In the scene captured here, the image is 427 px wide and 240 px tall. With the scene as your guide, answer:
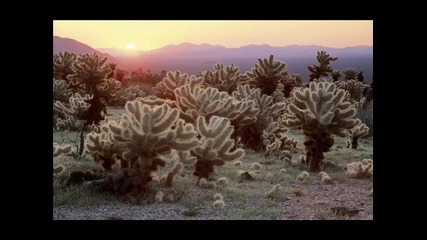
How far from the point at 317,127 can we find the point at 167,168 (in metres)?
1.79

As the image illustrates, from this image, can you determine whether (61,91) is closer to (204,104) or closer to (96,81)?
(96,81)

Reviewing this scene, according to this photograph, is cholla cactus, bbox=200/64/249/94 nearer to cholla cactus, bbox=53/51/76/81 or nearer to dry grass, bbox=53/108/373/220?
cholla cactus, bbox=53/51/76/81

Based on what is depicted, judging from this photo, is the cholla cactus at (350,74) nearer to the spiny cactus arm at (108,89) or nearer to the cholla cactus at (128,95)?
the cholla cactus at (128,95)

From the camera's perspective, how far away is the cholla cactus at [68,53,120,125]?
8.80m

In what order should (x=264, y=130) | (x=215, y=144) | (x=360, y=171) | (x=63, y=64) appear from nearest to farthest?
1. (x=215, y=144)
2. (x=360, y=171)
3. (x=264, y=130)
4. (x=63, y=64)

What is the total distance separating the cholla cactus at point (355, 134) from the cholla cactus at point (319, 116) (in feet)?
4.05

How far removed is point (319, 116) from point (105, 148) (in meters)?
2.42

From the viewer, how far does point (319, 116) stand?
6777mm

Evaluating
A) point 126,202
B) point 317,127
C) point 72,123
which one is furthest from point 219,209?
point 72,123

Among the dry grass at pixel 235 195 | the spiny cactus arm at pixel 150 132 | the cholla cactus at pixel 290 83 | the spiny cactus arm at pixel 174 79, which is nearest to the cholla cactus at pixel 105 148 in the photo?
the dry grass at pixel 235 195

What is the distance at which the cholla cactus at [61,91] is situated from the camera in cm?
962

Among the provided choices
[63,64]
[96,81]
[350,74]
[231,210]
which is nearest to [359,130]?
[231,210]

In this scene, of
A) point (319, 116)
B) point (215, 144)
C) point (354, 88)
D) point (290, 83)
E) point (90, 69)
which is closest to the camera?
point (215, 144)

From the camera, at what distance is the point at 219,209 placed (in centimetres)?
565
